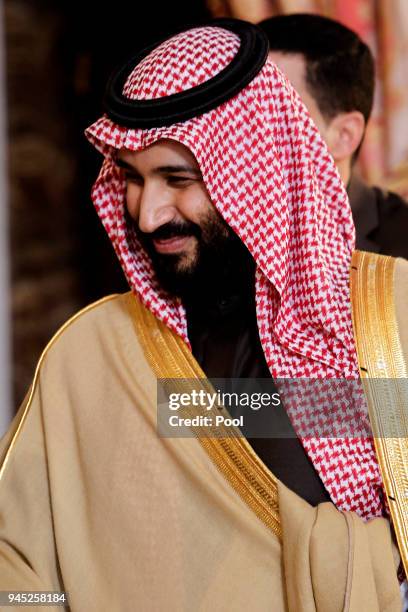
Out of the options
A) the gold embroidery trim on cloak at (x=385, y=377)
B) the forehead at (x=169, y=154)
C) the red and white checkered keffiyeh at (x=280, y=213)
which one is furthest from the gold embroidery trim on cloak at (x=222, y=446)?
the forehead at (x=169, y=154)

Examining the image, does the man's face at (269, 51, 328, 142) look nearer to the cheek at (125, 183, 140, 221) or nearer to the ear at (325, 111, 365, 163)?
the ear at (325, 111, 365, 163)

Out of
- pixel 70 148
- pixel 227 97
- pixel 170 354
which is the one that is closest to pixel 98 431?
pixel 170 354

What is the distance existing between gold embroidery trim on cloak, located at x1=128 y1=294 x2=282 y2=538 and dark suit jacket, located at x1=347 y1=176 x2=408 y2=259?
751mm

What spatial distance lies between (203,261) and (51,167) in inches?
72.3

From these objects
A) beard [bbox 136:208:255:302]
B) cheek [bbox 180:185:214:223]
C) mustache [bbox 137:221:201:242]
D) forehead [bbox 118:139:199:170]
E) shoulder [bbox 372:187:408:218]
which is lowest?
shoulder [bbox 372:187:408:218]

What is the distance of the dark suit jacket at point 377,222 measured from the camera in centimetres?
245

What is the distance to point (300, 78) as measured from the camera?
2354 mm

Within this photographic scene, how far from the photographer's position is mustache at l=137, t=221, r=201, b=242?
1.72m

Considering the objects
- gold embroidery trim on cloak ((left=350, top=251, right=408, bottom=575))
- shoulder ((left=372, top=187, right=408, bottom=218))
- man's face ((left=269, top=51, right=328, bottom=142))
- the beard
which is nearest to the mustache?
the beard

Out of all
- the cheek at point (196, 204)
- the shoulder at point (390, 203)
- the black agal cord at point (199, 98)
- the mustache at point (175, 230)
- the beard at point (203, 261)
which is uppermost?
the black agal cord at point (199, 98)

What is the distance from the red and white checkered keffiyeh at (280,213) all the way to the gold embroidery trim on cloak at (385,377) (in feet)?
0.14

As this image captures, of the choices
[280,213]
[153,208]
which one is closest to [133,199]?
[153,208]

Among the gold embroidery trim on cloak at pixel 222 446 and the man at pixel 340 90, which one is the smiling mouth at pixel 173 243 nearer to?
the gold embroidery trim on cloak at pixel 222 446

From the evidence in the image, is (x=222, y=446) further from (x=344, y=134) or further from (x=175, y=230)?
(x=344, y=134)
